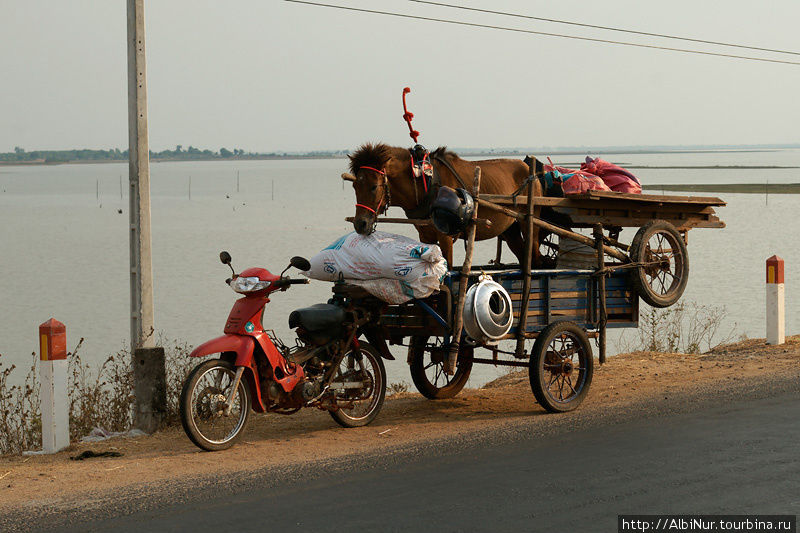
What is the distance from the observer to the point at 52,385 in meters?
9.89

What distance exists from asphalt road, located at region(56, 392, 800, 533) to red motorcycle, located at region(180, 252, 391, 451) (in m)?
1.10

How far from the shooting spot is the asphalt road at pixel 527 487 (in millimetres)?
7070

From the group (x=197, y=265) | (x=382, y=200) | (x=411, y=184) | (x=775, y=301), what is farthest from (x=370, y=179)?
(x=197, y=265)

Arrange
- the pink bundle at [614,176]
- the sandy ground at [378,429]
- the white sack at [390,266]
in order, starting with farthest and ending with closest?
the pink bundle at [614,176] < the white sack at [390,266] < the sandy ground at [378,429]

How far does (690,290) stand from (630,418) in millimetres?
23007

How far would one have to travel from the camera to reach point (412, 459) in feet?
29.2

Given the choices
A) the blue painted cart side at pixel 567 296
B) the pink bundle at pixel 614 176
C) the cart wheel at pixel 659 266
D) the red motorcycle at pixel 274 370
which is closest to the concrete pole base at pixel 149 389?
the red motorcycle at pixel 274 370

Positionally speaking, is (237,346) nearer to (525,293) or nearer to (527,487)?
(527,487)

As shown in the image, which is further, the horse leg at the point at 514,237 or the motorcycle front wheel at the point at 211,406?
the horse leg at the point at 514,237

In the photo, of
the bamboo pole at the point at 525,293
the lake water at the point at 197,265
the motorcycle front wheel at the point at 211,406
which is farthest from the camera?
the lake water at the point at 197,265

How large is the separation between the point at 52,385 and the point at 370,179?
372 cm

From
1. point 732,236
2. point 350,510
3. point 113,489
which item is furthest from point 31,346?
point 732,236

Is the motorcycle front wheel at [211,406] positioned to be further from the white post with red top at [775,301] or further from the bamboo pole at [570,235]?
the white post with red top at [775,301]

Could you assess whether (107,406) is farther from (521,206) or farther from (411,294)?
(521,206)
